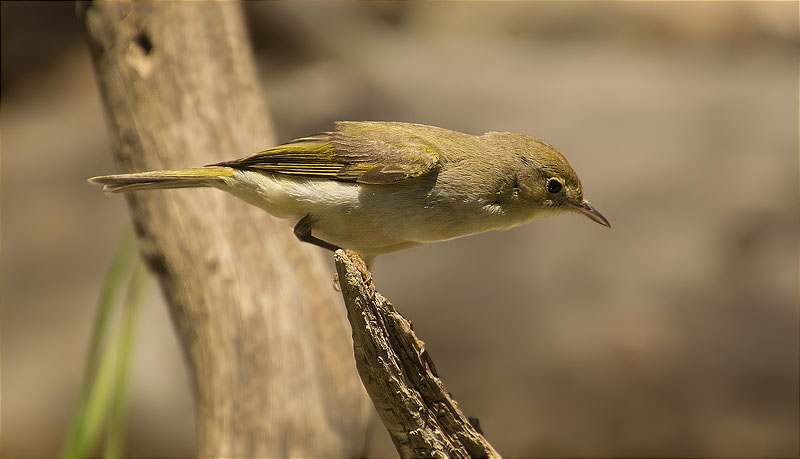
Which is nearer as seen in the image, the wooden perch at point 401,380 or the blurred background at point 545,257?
the wooden perch at point 401,380

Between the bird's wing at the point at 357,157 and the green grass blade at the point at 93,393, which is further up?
the bird's wing at the point at 357,157

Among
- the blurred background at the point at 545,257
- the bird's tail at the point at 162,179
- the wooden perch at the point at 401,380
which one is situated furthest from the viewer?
the blurred background at the point at 545,257

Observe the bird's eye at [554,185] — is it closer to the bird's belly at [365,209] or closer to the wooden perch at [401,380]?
the bird's belly at [365,209]

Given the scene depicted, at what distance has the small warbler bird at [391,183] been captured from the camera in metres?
3.33

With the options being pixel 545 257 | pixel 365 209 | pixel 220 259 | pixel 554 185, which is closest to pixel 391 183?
pixel 365 209

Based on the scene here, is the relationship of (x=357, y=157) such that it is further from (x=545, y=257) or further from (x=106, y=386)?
(x=545, y=257)

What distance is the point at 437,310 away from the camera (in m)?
6.91

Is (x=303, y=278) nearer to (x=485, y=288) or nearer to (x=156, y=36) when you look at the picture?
(x=156, y=36)

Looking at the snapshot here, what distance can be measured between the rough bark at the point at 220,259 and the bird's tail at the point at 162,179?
2.09ft

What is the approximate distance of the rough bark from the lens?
389 cm

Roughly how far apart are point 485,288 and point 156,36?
375cm

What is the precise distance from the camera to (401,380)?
2910mm

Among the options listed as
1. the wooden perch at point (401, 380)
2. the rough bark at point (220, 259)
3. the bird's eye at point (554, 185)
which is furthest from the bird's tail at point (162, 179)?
the bird's eye at point (554, 185)

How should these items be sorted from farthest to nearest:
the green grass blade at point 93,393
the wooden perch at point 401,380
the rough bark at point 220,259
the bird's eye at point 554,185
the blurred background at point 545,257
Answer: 1. the blurred background at point 545,257
2. the rough bark at point 220,259
3. the bird's eye at point 554,185
4. the green grass blade at point 93,393
5. the wooden perch at point 401,380
